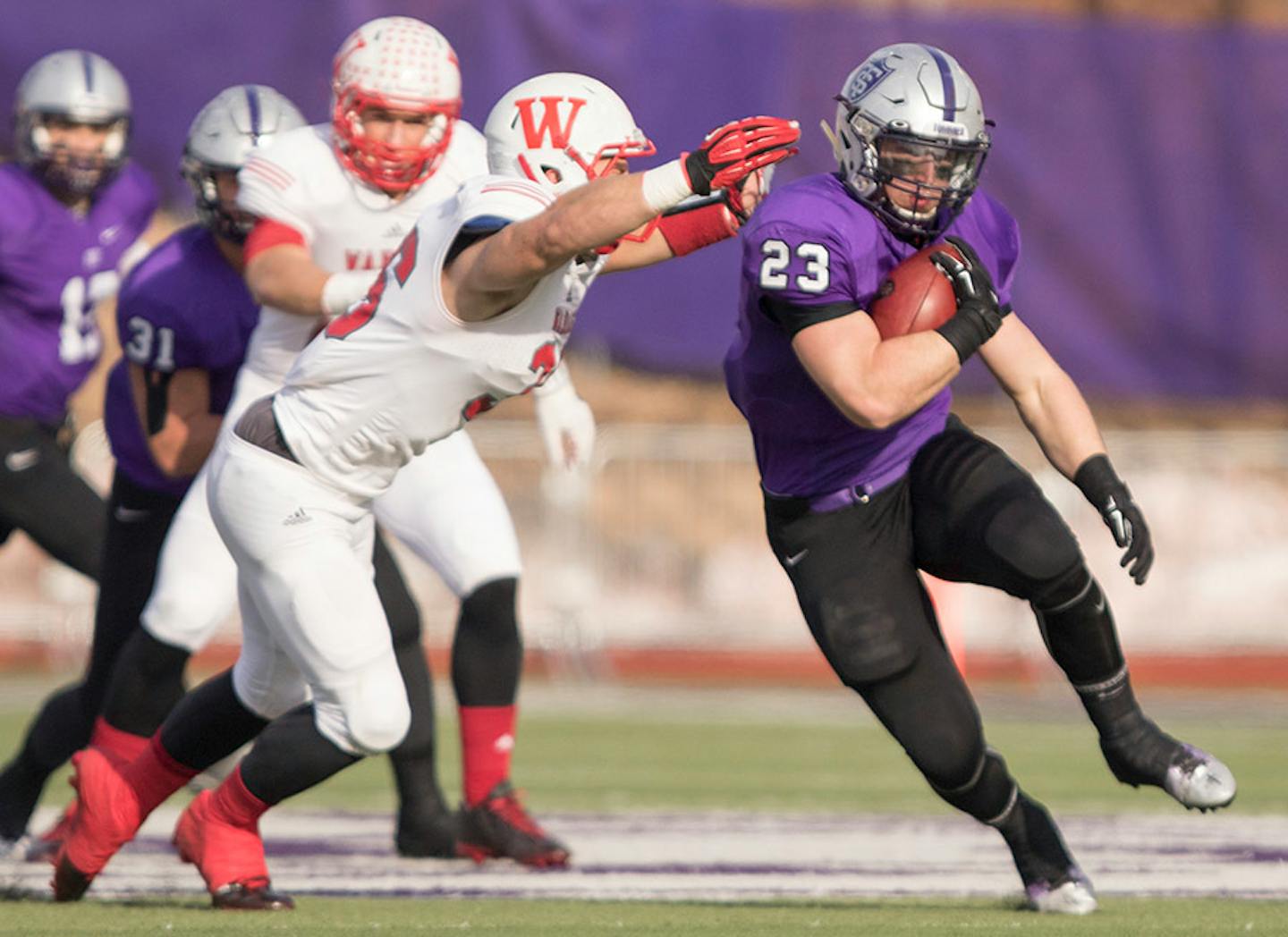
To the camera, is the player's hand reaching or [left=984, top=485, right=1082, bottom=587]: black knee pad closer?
the player's hand reaching

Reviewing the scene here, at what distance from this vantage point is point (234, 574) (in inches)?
217

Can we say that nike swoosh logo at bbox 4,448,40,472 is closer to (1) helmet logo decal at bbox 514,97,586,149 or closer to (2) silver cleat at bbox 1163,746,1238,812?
(1) helmet logo decal at bbox 514,97,586,149

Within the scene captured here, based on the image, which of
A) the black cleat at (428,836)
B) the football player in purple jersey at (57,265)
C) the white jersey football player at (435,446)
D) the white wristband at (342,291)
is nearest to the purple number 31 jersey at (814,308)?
the white wristband at (342,291)

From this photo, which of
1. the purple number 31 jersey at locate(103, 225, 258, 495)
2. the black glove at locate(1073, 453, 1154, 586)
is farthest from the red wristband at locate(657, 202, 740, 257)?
the purple number 31 jersey at locate(103, 225, 258, 495)

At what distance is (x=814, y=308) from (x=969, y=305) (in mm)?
303

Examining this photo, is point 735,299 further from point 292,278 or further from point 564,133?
point 564,133

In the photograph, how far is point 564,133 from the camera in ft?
15.1

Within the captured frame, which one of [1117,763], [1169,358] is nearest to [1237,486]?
[1169,358]

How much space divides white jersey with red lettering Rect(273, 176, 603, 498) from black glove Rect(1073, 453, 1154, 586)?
1.12 meters

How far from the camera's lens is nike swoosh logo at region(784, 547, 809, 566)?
4.75m

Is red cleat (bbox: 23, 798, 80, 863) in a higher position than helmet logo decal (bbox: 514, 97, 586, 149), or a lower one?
lower

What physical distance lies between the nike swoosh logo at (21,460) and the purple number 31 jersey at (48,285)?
0.54 feet

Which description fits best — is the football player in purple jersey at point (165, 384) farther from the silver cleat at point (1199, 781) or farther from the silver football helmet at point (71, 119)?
the silver cleat at point (1199, 781)

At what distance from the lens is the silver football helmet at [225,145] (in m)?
5.85
